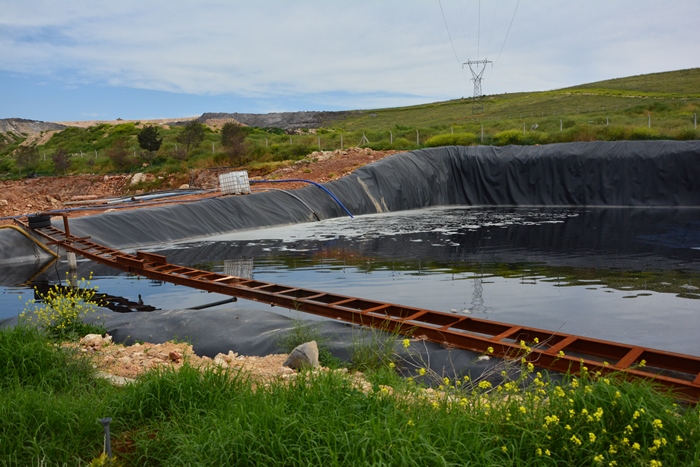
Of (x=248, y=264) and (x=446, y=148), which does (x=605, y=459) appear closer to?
(x=248, y=264)

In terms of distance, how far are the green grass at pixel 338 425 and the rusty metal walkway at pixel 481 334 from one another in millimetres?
651

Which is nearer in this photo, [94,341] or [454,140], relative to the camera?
[94,341]

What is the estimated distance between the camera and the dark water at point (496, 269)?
6707 mm

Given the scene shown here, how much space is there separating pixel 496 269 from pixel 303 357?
5.81 m

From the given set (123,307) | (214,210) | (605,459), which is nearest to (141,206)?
(214,210)

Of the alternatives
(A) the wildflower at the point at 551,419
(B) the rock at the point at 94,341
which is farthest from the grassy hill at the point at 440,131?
(A) the wildflower at the point at 551,419

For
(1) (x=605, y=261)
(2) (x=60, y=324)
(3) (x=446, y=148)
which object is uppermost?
(3) (x=446, y=148)

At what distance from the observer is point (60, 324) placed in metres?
5.47

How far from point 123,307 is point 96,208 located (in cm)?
790

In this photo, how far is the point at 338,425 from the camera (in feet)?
9.29

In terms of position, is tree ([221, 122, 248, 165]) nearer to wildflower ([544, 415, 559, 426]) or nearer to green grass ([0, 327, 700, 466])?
green grass ([0, 327, 700, 466])

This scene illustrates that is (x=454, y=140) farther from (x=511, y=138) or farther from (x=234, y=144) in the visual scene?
(x=234, y=144)

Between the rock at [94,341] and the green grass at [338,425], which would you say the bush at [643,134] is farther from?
the rock at [94,341]

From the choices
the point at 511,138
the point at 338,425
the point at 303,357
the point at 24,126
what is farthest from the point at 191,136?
the point at 24,126
